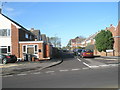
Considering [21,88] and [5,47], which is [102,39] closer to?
[5,47]

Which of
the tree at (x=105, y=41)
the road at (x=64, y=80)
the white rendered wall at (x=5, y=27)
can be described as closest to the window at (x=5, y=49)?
the white rendered wall at (x=5, y=27)

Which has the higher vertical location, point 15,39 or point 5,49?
point 15,39

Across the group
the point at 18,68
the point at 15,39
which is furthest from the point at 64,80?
the point at 15,39

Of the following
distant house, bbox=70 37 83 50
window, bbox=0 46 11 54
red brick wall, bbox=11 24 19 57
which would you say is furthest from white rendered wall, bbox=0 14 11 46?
distant house, bbox=70 37 83 50

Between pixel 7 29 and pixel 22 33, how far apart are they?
3014 millimetres

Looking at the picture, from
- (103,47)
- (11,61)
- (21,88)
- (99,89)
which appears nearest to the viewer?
(99,89)

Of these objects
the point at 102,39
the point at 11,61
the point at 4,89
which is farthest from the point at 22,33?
the point at 4,89

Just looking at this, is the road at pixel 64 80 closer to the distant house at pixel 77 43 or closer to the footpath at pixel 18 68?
the footpath at pixel 18 68

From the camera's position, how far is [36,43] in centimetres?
2930

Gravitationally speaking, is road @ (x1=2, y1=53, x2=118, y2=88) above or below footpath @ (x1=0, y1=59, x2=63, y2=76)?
above

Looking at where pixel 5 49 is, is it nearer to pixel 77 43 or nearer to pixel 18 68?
pixel 18 68

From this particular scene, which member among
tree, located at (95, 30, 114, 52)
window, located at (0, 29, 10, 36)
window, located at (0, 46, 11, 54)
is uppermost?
window, located at (0, 29, 10, 36)

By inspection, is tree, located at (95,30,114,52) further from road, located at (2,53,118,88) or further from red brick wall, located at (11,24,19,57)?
road, located at (2,53,118,88)

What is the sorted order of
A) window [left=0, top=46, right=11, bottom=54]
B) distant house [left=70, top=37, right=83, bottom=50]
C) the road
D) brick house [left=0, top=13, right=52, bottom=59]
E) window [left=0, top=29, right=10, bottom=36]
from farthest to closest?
distant house [left=70, top=37, right=83, bottom=50] → window [left=0, top=29, right=10, bottom=36] → window [left=0, top=46, right=11, bottom=54] → brick house [left=0, top=13, right=52, bottom=59] → the road
